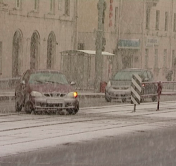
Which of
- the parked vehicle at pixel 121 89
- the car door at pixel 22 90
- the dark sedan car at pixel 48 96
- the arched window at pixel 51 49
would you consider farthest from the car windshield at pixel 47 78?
the arched window at pixel 51 49

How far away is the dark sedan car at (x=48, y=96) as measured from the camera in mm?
23125

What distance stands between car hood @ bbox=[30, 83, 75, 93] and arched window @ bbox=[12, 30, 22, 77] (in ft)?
75.4

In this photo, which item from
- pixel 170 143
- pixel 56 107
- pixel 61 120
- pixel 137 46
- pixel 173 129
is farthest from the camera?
pixel 137 46

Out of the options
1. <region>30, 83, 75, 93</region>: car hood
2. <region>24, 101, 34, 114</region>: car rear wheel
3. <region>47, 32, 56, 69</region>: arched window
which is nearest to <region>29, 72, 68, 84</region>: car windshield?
<region>30, 83, 75, 93</region>: car hood

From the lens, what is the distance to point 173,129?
63.2ft

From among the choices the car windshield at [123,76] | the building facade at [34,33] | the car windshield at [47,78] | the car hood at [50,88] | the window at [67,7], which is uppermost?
the window at [67,7]

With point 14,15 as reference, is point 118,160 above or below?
below

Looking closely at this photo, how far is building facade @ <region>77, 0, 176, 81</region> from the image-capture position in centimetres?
5935

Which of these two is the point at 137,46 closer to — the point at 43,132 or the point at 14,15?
the point at 14,15

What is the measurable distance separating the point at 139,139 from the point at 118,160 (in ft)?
12.8

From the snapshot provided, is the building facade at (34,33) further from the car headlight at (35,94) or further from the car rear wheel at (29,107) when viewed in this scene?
the car headlight at (35,94)

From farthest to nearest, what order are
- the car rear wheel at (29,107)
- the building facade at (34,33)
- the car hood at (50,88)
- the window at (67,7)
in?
the window at (67,7) < the building facade at (34,33) < the car rear wheel at (29,107) < the car hood at (50,88)

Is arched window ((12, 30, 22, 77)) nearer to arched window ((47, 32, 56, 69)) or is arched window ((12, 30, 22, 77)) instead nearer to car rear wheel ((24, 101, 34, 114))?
arched window ((47, 32, 56, 69))

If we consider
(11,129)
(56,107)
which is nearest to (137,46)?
(56,107)
